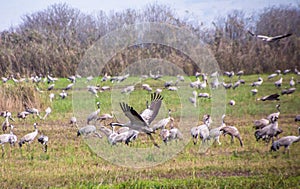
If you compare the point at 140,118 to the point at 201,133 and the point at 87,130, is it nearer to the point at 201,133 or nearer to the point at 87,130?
the point at 201,133

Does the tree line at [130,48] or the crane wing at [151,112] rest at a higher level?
the tree line at [130,48]

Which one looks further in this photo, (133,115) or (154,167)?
(154,167)

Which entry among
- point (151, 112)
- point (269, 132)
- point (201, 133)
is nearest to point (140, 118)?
point (151, 112)

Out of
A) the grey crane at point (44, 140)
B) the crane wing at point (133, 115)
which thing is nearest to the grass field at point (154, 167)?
the grey crane at point (44, 140)

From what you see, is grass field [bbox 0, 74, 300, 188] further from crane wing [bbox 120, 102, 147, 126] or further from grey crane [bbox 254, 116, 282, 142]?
crane wing [bbox 120, 102, 147, 126]

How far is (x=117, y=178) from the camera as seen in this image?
5719 mm

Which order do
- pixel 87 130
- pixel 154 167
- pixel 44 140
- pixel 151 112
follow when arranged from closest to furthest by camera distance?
pixel 154 167 < pixel 151 112 < pixel 44 140 < pixel 87 130

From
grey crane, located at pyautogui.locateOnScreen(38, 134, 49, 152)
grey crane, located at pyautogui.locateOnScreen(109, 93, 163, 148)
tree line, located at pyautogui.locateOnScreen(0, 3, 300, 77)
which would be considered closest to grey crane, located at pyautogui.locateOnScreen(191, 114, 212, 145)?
grey crane, located at pyautogui.locateOnScreen(109, 93, 163, 148)

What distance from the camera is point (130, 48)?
16.2 meters

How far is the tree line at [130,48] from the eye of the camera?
16.1 metres

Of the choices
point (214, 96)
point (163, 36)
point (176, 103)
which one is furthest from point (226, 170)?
point (163, 36)

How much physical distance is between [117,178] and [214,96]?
29.3 feet

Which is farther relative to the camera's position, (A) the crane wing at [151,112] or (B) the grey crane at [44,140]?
(B) the grey crane at [44,140]

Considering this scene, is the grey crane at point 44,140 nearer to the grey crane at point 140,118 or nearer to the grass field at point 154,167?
the grass field at point 154,167
